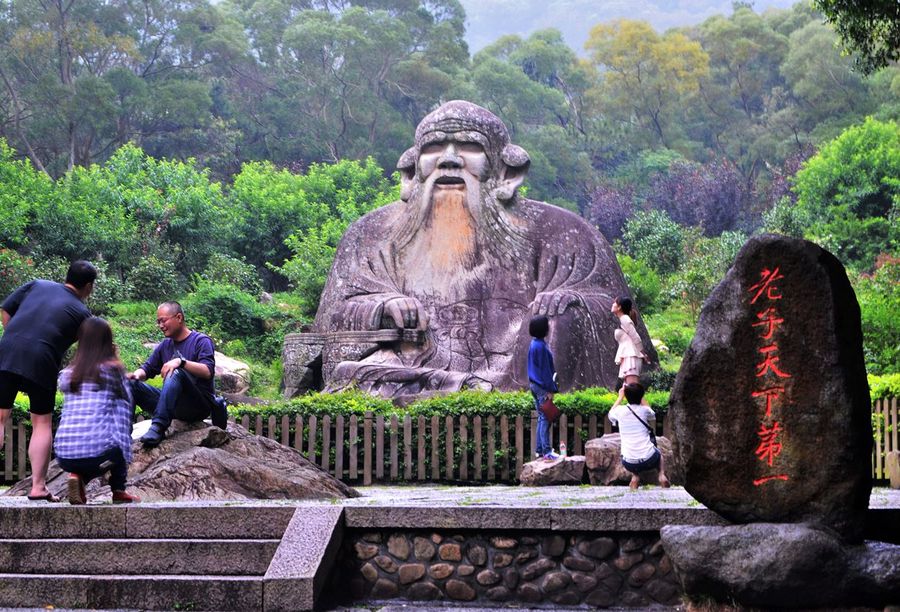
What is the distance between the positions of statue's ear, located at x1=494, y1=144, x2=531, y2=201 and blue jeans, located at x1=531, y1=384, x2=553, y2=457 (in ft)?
20.6

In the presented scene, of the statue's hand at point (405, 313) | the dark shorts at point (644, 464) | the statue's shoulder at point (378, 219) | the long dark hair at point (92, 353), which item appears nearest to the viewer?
the long dark hair at point (92, 353)

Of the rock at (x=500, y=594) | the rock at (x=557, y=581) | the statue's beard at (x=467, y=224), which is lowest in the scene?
the rock at (x=500, y=594)

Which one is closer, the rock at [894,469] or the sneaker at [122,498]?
the sneaker at [122,498]

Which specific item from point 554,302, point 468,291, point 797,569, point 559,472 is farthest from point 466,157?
point 797,569

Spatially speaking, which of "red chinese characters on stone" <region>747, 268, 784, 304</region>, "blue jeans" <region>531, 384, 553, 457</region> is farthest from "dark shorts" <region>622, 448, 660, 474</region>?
"red chinese characters on stone" <region>747, 268, 784, 304</region>

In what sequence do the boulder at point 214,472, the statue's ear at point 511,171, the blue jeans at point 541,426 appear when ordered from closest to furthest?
the boulder at point 214,472, the blue jeans at point 541,426, the statue's ear at point 511,171

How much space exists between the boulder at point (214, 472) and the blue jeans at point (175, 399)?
11 cm

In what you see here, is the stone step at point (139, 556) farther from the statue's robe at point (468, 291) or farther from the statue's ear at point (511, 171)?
the statue's ear at point (511, 171)

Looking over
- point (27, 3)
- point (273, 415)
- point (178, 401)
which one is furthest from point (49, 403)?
point (27, 3)

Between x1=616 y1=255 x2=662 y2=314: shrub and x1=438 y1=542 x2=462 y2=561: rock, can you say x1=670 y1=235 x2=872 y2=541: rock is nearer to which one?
x1=438 y1=542 x2=462 y2=561: rock

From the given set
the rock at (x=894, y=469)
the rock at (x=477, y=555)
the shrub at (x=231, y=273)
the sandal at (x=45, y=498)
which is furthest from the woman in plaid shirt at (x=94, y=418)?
the shrub at (x=231, y=273)

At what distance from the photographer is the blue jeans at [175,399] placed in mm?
8461

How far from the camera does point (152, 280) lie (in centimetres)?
2780

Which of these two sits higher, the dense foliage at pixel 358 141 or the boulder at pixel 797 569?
the dense foliage at pixel 358 141
